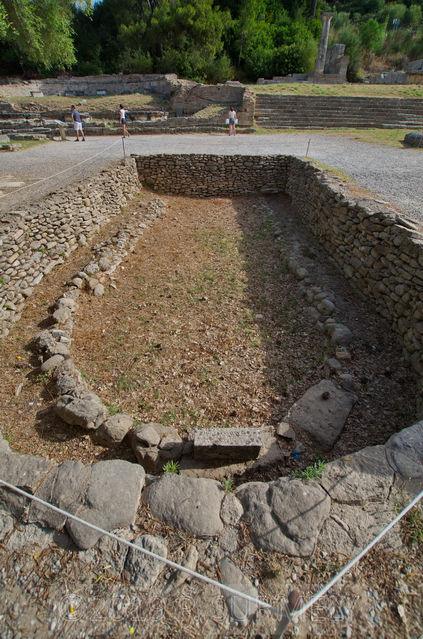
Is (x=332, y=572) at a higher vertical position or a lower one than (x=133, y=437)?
higher

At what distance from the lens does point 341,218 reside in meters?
6.65

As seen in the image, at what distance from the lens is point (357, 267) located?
595 cm

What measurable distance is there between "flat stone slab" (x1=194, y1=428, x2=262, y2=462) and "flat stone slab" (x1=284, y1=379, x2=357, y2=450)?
777 mm

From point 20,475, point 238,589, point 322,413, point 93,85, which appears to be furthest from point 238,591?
point 93,85

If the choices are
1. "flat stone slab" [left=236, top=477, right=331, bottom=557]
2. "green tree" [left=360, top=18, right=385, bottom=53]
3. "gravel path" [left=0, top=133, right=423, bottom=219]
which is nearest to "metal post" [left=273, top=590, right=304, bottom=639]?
"flat stone slab" [left=236, top=477, right=331, bottom=557]

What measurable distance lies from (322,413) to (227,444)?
52.3 inches

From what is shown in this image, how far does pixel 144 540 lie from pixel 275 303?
4802 mm

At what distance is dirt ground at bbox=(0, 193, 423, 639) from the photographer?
6.20 feet

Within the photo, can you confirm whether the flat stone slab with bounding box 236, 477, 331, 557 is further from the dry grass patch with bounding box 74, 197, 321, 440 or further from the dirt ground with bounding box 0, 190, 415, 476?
the dry grass patch with bounding box 74, 197, 321, 440

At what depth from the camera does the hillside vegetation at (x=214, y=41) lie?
104ft

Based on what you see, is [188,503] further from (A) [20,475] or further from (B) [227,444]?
(A) [20,475]

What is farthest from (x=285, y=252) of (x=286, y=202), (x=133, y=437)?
(x=133, y=437)

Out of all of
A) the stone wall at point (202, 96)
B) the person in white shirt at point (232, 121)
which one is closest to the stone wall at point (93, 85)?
the stone wall at point (202, 96)

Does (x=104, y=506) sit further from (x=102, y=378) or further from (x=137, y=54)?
(x=137, y=54)
